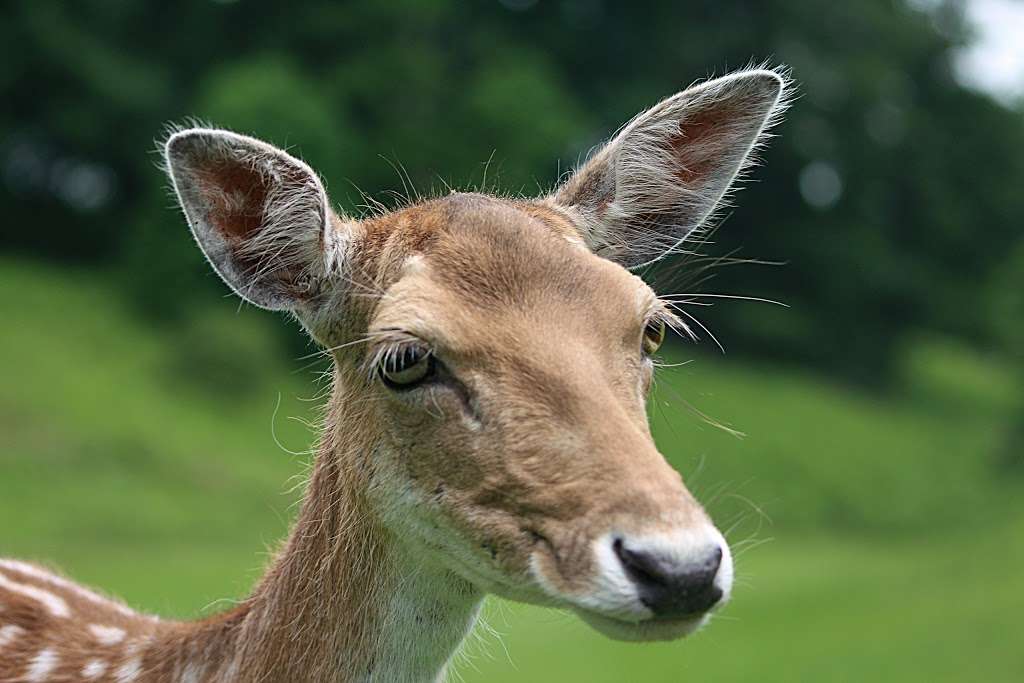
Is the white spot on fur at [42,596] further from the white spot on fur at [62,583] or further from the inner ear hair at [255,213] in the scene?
the inner ear hair at [255,213]

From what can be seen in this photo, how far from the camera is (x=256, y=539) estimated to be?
86.6ft

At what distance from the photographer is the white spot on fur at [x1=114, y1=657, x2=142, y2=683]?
207 inches

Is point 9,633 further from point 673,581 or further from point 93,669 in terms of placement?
point 673,581

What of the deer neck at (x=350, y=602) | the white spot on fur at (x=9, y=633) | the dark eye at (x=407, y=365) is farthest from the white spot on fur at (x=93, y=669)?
the dark eye at (x=407, y=365)

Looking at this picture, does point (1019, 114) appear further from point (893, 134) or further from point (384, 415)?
point (384, 415)

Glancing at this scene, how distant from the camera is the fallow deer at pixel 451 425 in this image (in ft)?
13.4

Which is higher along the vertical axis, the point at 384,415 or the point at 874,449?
the point at 384,415

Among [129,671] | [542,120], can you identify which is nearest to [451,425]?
[129,671]

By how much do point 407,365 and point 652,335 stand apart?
0.91 metres

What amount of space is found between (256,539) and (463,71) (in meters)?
27.2

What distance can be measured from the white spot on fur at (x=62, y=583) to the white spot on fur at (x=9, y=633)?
0.48m

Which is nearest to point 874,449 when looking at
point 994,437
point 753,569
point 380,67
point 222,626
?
point 994,437

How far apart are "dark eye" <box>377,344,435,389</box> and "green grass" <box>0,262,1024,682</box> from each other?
4.41 ft

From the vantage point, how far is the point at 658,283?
6.00 meters
